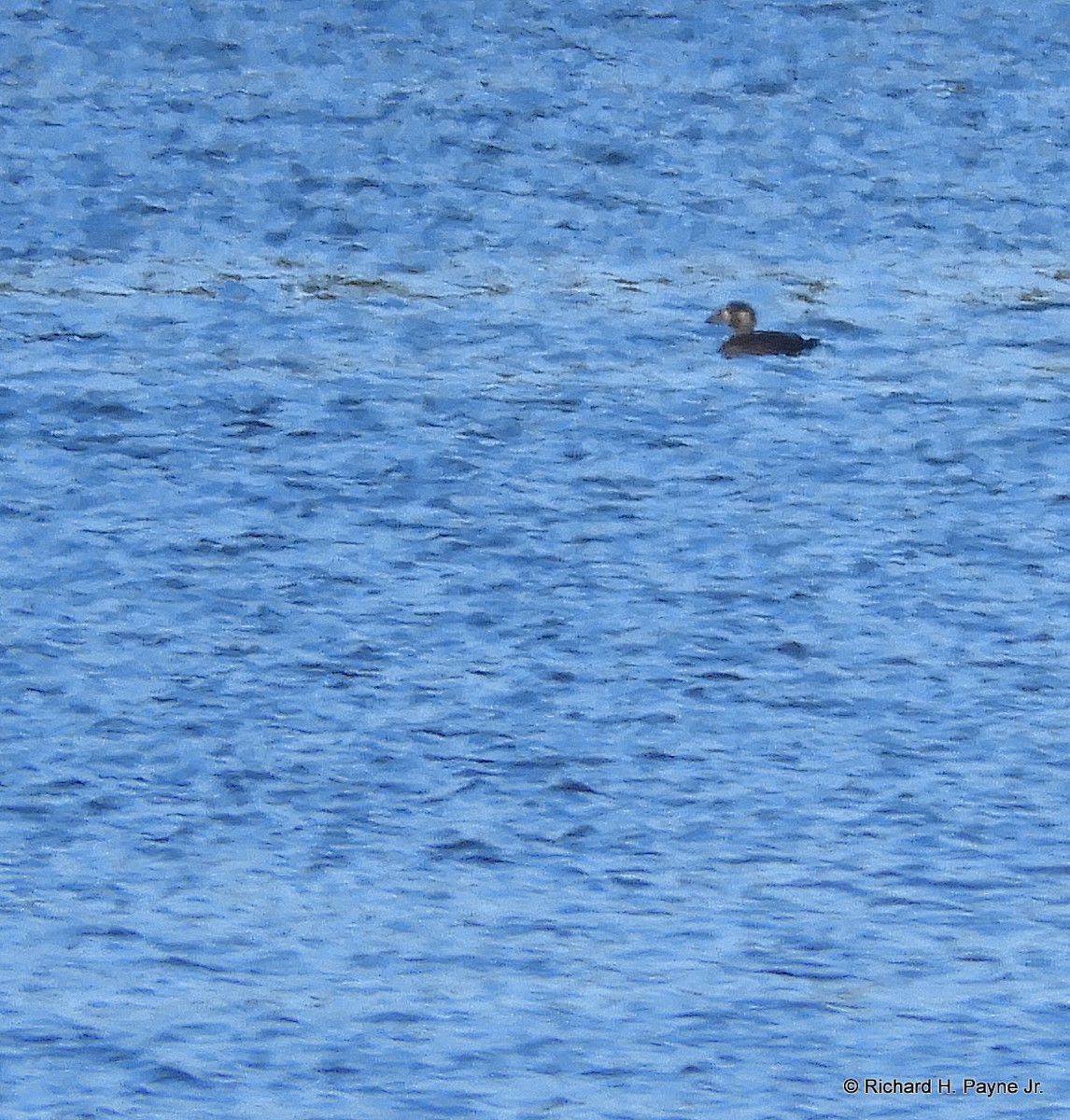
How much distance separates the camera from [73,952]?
894 cm

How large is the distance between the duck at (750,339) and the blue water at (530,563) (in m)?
0.14

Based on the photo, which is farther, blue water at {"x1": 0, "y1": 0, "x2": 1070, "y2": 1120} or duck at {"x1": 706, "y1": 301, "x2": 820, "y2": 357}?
duck at {"x1": 706, "y1": 301, "x2": 820, "y2": 357}

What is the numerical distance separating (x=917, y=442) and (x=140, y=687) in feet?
16.1

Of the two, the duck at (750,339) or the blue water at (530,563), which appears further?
the duck at (750,339)

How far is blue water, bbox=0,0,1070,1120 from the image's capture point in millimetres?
8641

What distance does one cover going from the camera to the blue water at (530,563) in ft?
28.3

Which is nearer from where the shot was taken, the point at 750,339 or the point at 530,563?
the point at 530,563

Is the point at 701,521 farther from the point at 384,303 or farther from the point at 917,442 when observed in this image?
the point at 384,303

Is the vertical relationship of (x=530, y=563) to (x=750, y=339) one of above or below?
below

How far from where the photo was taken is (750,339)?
49.6 ft

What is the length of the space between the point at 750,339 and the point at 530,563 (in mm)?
3411

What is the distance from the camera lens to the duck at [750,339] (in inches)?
593

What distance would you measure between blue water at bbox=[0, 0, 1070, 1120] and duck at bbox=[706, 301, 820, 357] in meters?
0.14

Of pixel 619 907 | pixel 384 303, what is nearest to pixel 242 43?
pixel 384 303
